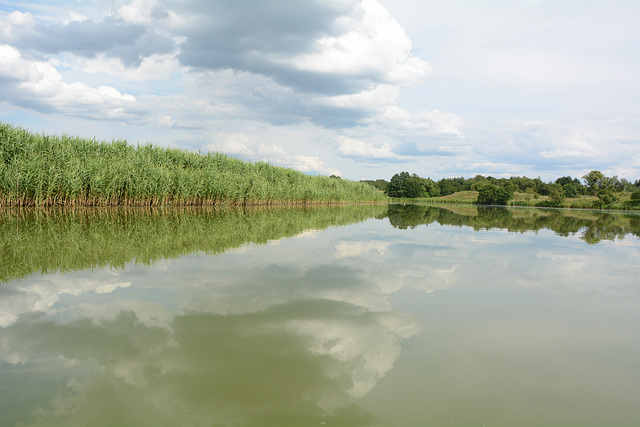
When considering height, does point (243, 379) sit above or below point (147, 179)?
below

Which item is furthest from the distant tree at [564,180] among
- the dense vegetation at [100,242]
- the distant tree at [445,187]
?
the dense vegetation at [100,242]

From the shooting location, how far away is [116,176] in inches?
655

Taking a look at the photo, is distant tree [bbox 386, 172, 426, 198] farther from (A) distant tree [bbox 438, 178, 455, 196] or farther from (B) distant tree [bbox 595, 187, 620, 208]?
(B) distant tree [bbox 595, 187, 620, 208]

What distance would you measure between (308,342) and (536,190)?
79.2 metres

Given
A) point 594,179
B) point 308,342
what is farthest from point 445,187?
point 308,342

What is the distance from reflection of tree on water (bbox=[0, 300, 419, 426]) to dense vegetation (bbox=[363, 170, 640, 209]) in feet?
158

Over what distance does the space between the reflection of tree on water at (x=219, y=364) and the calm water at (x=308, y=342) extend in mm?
12

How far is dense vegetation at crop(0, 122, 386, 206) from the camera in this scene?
579 inches

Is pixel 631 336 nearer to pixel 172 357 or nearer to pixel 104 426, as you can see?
pixel 172 357

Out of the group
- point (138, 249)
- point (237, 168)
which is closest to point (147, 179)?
point (237, 168)

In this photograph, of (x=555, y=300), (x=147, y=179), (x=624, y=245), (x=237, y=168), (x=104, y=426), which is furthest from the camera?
(x=237, y=168)

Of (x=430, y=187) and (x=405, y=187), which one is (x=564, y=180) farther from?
(x=405, y=187)

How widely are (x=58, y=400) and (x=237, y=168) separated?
23.6 meters

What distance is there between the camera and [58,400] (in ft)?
6.85
